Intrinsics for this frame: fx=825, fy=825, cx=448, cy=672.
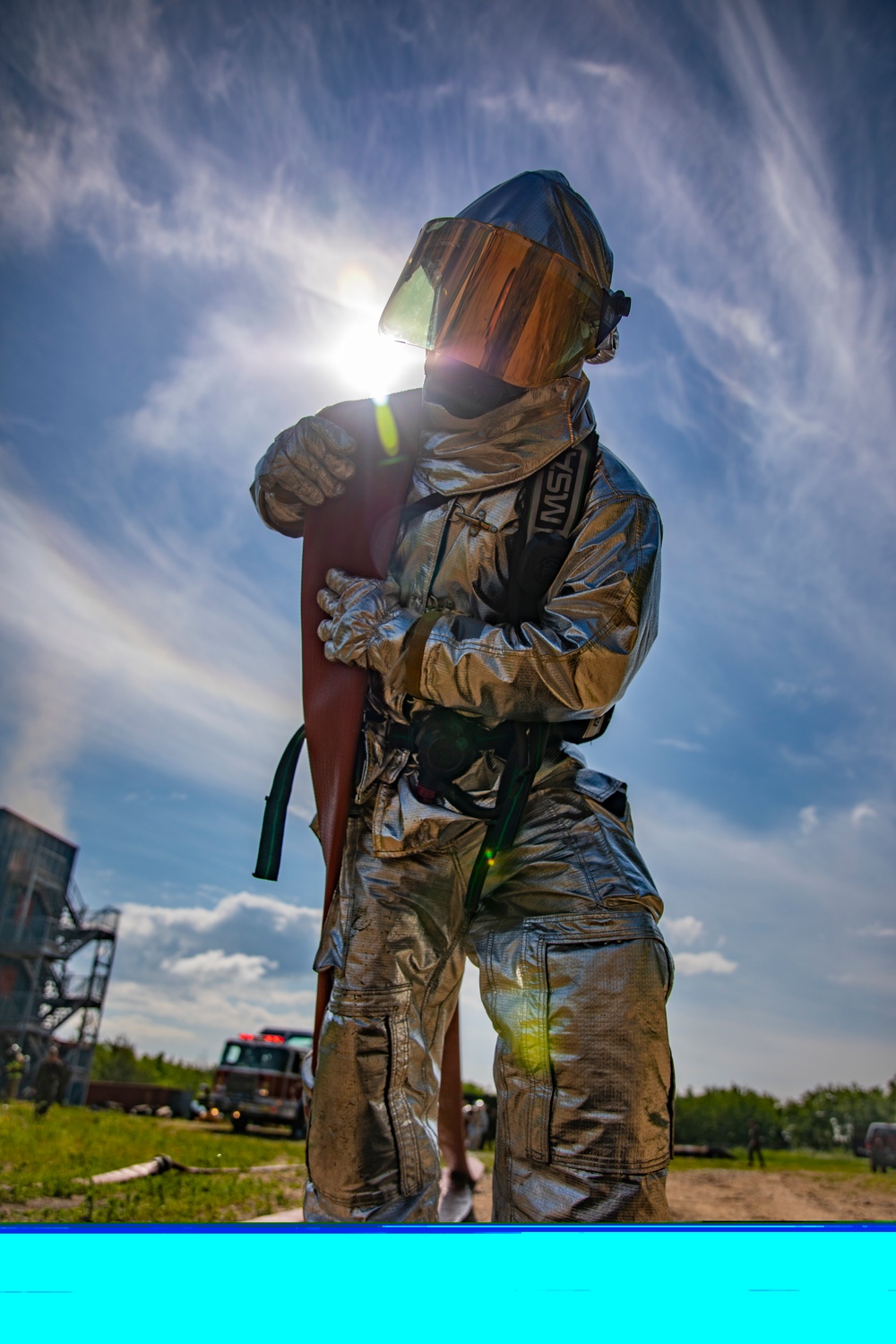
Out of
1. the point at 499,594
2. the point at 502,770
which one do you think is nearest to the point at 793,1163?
the point at 502,770

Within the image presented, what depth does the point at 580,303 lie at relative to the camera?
177 centimetres

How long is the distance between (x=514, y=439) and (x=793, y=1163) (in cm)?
1392

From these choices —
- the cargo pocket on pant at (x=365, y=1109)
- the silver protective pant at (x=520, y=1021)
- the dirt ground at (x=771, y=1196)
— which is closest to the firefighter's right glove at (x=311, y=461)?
the silver protective pant at (x=520, y=1021)

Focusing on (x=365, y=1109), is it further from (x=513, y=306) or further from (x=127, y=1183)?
(x=127, y=1183)

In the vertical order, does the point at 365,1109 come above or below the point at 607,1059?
below

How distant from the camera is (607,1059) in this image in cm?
137

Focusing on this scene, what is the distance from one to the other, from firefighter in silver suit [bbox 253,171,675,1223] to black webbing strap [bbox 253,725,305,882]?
0.53ft

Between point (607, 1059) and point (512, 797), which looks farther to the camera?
point (512, 797)

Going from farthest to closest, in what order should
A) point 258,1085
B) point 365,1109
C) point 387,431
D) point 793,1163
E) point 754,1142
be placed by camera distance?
1. point 258,1085
2. point 793,1163
3. point 754,1142
4. point 387,431
5. point 365,1109

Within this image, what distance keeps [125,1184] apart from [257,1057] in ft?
34.8

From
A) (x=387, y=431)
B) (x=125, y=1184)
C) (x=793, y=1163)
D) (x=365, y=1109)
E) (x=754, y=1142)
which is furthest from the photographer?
(x=793, y=1163)

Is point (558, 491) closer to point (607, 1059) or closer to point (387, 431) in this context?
point (387, 431)
